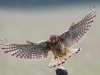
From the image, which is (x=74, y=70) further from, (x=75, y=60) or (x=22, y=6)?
(x=22, y=6)

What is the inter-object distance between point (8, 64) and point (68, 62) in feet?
4.52

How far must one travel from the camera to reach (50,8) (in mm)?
20062

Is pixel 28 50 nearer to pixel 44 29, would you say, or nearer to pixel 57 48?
pixel 57 48

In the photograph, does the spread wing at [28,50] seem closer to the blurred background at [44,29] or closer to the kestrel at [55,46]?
the kestrel at [55,46]

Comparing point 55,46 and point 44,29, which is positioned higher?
point 44,29

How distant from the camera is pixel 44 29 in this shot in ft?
53.4

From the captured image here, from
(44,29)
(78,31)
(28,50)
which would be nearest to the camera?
(28,50)

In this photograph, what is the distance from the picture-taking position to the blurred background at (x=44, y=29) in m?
11.4

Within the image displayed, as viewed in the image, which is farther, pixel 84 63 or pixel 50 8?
pixel 50 8

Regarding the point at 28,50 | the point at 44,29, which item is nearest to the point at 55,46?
the point at 28,50

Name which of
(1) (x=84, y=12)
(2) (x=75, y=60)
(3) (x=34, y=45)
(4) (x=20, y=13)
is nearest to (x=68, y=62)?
(2) (x=75, y=60)

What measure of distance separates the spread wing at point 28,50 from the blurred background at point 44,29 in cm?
307

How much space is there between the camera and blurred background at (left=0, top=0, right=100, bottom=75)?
11.4 meters

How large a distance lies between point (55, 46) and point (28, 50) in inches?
16.9
